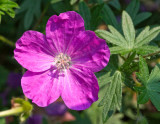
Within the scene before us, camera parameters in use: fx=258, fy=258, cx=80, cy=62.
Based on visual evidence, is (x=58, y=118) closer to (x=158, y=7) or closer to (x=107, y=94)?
(x=107, y=94)

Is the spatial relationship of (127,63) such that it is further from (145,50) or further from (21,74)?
(21,74)

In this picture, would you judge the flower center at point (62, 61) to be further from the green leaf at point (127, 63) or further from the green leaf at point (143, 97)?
the green leaf at point (143, 97)

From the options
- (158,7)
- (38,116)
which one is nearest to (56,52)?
(38,116)

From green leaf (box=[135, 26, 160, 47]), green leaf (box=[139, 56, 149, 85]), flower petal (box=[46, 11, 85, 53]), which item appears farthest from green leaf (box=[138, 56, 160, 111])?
flower petal (box=[46, 11, 85, 53])

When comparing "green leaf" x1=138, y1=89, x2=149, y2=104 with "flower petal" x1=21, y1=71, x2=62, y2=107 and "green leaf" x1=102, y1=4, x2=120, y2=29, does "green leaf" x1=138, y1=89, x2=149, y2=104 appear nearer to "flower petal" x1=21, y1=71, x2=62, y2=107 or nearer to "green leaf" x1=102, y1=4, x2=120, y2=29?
"flower petal" x1=21, y1=71, x2=62, y2=107

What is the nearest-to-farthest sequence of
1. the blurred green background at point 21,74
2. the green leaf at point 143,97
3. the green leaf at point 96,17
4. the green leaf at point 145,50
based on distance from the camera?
the green leaf at point 143,97
the green leaf at point 145,50
the green leaf at point 96,17
the blurred green background at point 21,74

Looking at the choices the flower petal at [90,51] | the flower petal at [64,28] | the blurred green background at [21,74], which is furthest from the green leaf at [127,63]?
the blurred green background at [21,74]

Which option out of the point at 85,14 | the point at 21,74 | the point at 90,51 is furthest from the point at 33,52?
the point at 21,74
